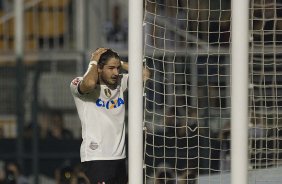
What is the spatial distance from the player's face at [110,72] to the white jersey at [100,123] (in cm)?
7

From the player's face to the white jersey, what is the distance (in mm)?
70

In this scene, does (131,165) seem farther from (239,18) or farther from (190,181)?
(239,18)

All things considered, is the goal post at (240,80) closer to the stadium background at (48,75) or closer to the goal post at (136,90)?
the goal post at (136,90)

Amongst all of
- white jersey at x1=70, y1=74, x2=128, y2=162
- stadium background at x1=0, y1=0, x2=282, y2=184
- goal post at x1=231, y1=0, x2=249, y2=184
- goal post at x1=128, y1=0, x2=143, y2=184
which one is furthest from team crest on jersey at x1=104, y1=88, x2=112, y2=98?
stadium background at x1=0, y1=0, x2=282, y2=184

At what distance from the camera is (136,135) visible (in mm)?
5730

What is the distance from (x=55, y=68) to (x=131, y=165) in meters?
5.55

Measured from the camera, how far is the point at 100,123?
6.28 meters

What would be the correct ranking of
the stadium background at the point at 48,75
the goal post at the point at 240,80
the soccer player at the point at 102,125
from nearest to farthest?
the goal post at the point at 240,80, the soccer player at the point at 102,125, the stadium background at the point at 48,75

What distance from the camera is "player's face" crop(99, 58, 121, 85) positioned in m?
6.16

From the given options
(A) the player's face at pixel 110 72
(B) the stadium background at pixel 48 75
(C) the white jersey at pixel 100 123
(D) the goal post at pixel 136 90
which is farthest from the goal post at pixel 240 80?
(B) the stadium background at pixel 48 75

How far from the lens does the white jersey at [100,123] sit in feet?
20.6

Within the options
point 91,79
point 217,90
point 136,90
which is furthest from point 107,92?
point 217,90

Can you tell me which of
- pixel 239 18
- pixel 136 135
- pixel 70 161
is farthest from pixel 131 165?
pixel 70 161

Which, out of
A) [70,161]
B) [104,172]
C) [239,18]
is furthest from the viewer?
[70,161]
